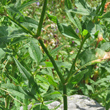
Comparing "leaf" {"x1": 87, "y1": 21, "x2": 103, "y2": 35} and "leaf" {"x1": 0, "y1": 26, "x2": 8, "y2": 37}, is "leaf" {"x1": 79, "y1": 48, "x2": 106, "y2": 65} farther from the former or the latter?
"leaf" {"x1": 0, "y1": 26, "x2": 8, "y2": 37}

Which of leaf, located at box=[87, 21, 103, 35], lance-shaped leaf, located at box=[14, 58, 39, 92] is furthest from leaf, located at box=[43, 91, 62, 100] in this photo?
leaf, located at box=[87, 21, 103, 35]

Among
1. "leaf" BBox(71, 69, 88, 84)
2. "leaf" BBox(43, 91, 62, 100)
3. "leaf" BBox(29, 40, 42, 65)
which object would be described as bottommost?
"leaf" BBox(43, 91, 62, 100)

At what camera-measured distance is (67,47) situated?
3016mm

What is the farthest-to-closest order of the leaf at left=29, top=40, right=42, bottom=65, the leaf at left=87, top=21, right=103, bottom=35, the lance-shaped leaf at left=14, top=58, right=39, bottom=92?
the leaf at left=29, top=40, right=42, bottom=65 → the lance-shaped leaf at left=14, top=58, right=39, bottom=92 → the leaf at left=87, top=21, right=103, bottom=35

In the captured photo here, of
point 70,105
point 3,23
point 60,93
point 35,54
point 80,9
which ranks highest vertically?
point 3,23

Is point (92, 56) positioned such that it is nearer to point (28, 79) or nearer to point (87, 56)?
point (87, 56)

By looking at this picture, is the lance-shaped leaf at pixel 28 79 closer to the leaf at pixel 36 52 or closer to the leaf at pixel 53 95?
the leaf at pixel 53 95

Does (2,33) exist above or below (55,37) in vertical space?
below

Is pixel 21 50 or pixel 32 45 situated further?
pixel 21 50

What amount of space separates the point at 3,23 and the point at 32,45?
364mm

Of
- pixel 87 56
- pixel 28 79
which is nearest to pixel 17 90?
pixel 28 79

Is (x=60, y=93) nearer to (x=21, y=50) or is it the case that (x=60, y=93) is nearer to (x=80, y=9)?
(x=80, y=9)

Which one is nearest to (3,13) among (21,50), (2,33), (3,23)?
(2,33)

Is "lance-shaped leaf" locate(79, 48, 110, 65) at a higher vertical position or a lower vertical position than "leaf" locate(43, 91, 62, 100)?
higher
